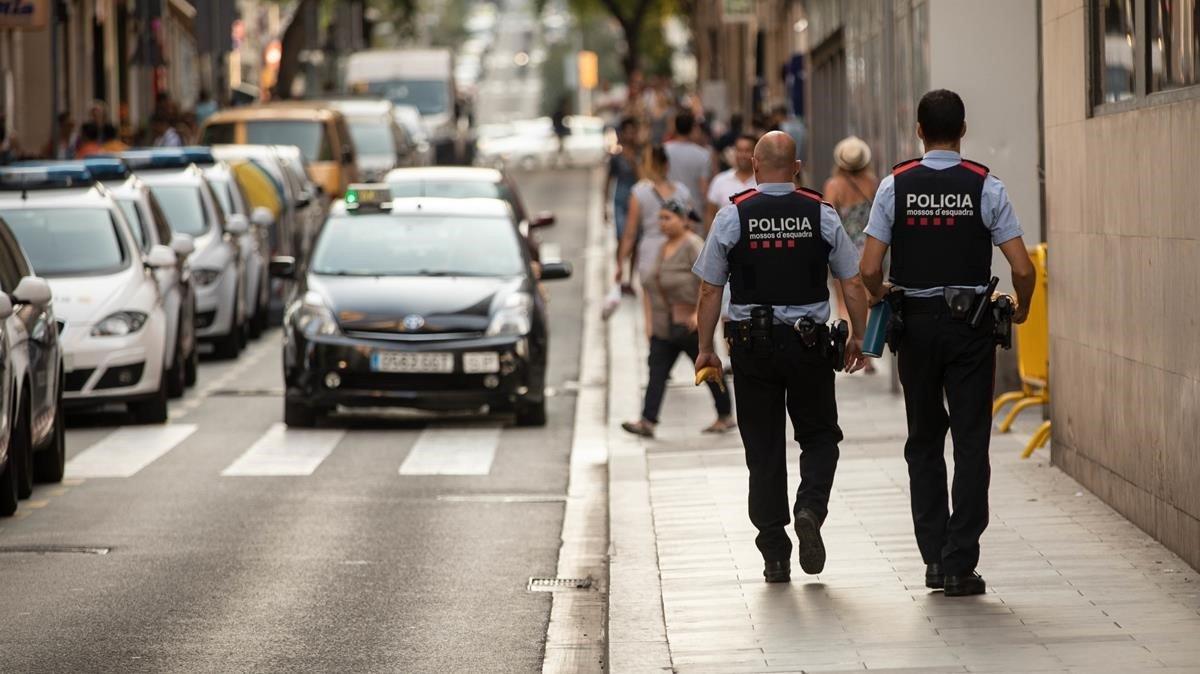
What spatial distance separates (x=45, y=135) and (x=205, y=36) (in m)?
4.35

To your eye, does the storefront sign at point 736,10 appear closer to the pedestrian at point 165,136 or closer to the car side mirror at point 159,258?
the pedestrian at point 165,136

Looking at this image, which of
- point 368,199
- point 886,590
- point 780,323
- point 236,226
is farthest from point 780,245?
point 236,226

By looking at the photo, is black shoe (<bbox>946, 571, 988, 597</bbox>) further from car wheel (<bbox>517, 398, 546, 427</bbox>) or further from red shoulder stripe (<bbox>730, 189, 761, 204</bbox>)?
car wheel (<bbox>517, 398, 546, 427</bbox>)

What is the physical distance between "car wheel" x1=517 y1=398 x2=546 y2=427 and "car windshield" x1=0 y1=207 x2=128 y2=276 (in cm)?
288

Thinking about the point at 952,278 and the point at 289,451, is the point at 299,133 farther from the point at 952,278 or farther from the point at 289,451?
the point at 952,278

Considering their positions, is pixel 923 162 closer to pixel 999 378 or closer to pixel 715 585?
pixel 715 585

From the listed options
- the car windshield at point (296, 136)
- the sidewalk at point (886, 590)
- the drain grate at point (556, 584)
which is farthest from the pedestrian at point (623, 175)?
the drain grate at point (556, 584)

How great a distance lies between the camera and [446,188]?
2380 cm

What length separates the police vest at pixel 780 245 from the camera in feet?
30.4

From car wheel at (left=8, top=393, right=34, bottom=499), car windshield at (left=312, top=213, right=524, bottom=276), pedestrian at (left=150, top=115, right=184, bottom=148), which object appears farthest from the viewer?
pedestrian at (left=150, top=115, right=184, bottom=148)

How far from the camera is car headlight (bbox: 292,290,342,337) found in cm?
1662

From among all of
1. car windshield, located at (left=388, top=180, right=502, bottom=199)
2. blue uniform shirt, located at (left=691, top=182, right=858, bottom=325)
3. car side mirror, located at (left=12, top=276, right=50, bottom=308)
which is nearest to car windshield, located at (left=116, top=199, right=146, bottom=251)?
car windshield, located at (left=388, top=180, right=502, bottom=199)

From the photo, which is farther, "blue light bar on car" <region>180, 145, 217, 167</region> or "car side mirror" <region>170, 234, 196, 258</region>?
"blue light bar on car" <region>180, 145, 217, 167</region>

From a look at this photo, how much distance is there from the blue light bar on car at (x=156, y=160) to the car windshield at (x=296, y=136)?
9373mm
